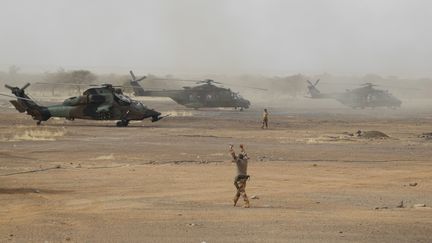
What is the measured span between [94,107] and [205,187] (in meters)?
21.9

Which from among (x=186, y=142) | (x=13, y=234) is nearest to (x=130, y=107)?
(x=186, y=142)

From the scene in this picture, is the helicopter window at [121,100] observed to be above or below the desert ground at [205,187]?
above

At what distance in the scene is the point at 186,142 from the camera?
33.2 metres

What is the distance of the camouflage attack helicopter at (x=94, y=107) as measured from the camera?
3994 cm

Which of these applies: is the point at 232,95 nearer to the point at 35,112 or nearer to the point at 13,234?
the point at 35,112

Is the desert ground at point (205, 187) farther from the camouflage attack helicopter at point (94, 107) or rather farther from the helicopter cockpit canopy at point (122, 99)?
the helicopter cockpit canopy at point (122, 99)

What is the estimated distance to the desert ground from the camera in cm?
1271

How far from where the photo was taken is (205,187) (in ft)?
63.4

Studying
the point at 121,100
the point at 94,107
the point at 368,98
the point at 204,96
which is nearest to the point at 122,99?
the point at 121,100

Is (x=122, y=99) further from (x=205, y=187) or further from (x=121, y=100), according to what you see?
(x=205, y=187)

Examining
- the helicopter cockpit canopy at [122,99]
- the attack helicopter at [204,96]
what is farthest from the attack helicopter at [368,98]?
the helicopter cockpit canopy at [122,99]

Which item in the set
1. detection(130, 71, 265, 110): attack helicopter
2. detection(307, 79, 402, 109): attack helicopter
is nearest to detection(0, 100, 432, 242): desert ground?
detection(130, 71, 265, 110): attack helicopter

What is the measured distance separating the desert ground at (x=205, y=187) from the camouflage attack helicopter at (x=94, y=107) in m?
1.25

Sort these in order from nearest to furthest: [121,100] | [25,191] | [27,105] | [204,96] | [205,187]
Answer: [25,191], [205,187], [121,100], [27,105], [204,96]
